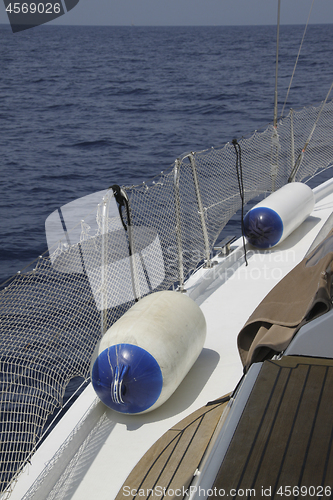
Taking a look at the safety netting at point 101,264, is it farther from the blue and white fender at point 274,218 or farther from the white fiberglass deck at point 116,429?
the blue and white fender at point 274,218

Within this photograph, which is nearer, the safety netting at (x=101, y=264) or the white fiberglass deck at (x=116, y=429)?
the white fiberglass deck at (x=116, y=429)

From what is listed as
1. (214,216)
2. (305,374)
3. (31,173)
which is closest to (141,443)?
(305,374)

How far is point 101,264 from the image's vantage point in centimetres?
Result: 377

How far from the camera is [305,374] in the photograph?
243cm

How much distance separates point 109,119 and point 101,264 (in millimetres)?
22538

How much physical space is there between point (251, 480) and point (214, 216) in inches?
166

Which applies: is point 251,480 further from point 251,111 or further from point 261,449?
point 251,111

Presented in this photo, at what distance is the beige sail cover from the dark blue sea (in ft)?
21.3

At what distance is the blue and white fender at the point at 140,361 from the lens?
324 centimetres
